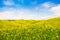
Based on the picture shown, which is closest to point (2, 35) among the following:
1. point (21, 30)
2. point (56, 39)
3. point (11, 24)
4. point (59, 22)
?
point (21, 30)

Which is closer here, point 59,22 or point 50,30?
point 50,30

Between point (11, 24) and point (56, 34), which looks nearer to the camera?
point (56, 34)

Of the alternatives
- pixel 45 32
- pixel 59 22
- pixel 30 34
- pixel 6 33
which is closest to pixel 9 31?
pixel 6 33

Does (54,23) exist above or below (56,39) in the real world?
above

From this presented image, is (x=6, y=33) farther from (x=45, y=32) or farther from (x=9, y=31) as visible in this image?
(x=45, y=32)

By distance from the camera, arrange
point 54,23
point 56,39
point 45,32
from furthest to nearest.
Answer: point 54,23 < point 45,32 < point 56,39

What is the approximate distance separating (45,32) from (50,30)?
100cm

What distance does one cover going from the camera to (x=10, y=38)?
82.0 ft

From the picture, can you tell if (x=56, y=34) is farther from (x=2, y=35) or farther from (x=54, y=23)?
(x=2, y=35)

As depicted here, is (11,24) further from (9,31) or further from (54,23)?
(54,23)

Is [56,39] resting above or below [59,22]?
below

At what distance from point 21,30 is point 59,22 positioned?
737cm

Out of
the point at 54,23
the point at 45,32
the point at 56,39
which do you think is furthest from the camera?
the point at 54,23

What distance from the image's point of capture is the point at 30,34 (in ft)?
84.4
